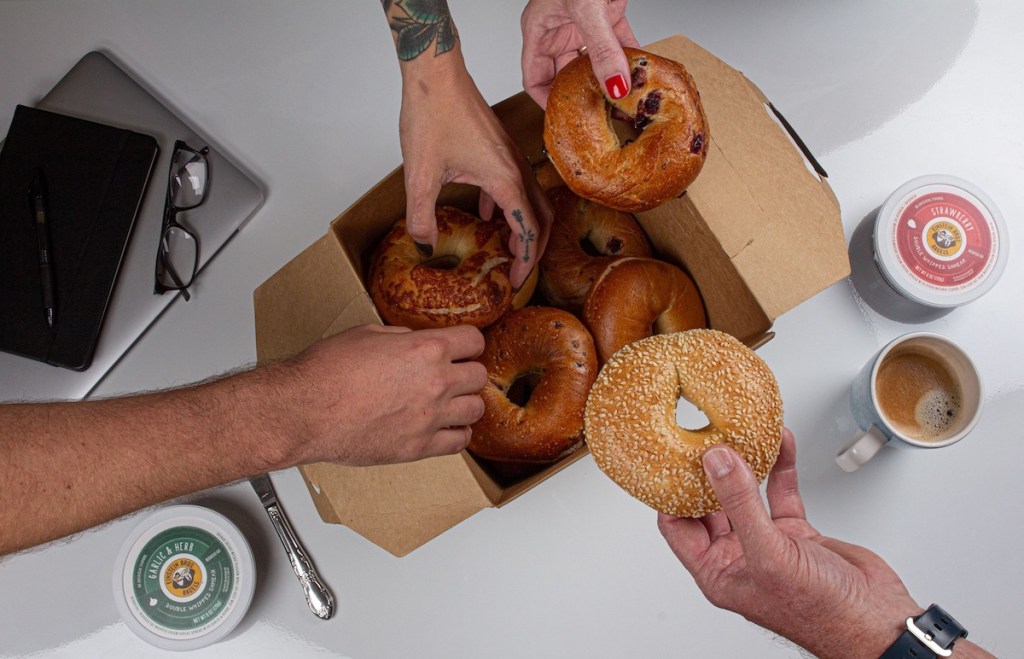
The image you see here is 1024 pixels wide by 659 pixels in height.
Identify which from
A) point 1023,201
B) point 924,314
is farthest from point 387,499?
point 1023,201

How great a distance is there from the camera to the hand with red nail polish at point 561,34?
91 cm

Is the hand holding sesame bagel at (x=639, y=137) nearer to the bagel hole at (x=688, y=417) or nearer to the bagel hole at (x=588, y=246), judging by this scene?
the bagel hole at (x=588, y=246)

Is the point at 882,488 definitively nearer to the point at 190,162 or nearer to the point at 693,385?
the point at 693,385

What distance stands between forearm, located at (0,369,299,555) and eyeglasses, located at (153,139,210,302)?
0.48 metres

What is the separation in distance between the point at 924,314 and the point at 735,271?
1.58 ft

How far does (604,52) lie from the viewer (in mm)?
900

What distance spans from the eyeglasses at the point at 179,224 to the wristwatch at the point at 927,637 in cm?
125

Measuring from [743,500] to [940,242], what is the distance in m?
0.64

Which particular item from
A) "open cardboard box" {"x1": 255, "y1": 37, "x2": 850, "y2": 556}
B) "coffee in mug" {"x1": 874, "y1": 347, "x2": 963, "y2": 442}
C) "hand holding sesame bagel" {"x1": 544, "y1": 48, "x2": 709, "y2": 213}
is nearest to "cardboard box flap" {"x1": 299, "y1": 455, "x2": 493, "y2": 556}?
"open cardboard box" {"x1": 255, "y1": 37, "x2": 850, "y2": 556}

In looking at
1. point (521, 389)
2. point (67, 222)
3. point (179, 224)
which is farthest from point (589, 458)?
point (67, 222)

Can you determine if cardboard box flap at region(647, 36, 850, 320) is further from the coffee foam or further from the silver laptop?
the silver laptop

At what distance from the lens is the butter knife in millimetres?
1253

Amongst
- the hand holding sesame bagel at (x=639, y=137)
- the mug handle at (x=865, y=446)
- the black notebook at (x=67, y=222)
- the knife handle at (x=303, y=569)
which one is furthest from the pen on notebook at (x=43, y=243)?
the mug handle at (x=865, y=446)

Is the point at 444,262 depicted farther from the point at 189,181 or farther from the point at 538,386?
the point at 189,181
